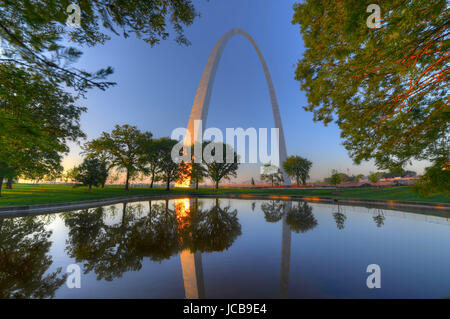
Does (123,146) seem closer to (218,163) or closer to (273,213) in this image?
(218,163)

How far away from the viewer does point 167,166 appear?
3581 centimetres

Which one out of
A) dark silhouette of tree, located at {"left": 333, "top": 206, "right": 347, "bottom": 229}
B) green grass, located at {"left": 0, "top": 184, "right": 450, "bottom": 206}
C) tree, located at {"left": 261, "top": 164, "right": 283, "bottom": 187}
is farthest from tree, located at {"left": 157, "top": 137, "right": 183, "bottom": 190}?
tree, located at {"left": 261, "top": 164, "right": 283, "bottom": 187}

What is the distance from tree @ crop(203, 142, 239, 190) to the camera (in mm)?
42338

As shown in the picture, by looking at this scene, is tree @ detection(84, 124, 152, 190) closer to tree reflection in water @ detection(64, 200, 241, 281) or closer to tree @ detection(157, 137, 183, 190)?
tree @ detection(157, 137, 183, 190)

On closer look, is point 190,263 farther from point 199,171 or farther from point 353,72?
point 199,171

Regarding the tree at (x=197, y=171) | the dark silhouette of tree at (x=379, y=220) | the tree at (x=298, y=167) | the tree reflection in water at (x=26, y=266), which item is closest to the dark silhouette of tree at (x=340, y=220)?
the dark silhouette of tree at (x=379, y=220)

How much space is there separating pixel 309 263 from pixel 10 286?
6.48 meters

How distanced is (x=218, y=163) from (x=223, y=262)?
3798 cm

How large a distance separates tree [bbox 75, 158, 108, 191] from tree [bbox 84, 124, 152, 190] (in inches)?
81.8

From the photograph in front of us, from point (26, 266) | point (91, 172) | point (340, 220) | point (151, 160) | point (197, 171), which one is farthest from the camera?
point (197, 171)

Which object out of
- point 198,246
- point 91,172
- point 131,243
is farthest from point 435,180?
point 91,172
